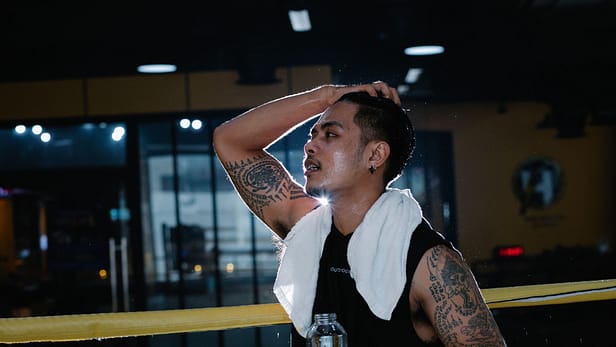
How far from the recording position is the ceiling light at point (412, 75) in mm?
10169

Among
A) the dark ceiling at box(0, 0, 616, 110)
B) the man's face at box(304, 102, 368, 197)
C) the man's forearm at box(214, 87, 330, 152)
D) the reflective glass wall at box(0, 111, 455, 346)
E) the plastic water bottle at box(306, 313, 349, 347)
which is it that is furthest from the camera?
the reflective glass wall at box(0, 111, 455, 346)

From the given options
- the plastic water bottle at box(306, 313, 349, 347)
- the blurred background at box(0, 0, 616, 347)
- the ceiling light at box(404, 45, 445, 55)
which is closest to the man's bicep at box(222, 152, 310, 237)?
the plastic water bottle at box(306, 313, 349, 347)

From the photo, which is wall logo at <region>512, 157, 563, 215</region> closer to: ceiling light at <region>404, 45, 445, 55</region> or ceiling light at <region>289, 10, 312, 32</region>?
ceiling light at <region>404, 45, 445, 55</region>

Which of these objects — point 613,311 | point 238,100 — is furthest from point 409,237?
point 613,311

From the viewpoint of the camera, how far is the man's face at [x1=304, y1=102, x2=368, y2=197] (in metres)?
2.53

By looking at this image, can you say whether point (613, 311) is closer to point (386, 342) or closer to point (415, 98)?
point (415, 98)

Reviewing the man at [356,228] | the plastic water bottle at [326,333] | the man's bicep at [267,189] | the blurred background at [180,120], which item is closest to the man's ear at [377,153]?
the man at [356,228]

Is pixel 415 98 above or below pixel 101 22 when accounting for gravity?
below

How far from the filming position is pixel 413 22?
9.63m

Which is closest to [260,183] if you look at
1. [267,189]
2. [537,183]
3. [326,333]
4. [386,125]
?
[267,189]

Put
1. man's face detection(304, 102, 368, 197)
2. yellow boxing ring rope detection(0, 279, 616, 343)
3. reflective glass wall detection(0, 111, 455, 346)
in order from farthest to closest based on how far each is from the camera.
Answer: reflective glass wall detection(0, 111, 455, 346)
yellow boxing ring rope detection(0, 279, 616, 343)
man's face detection(304, 102, 368, 197)

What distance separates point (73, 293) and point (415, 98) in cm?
522

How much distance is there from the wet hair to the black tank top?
305 millimetres

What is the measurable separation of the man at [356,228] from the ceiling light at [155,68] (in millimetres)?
6581
